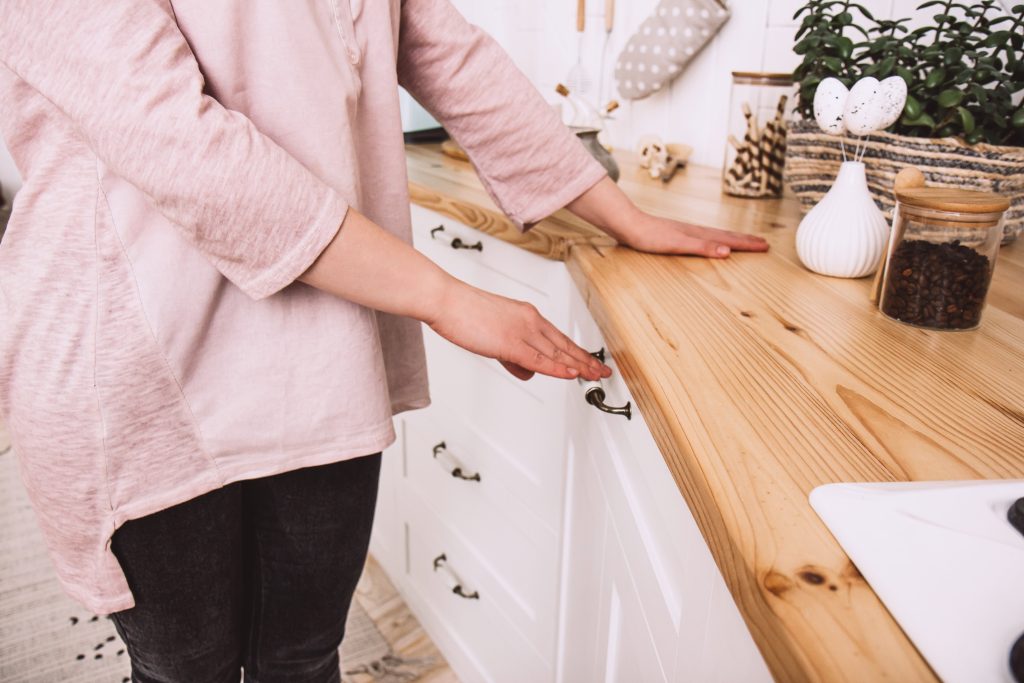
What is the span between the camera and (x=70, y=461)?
2.03ft

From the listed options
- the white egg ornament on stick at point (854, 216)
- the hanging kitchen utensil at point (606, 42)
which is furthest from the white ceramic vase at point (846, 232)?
the hanging kitchen utensil at point (606, 42)

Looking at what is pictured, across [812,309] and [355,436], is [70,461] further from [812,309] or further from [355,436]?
[812,309]

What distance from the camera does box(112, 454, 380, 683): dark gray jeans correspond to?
69 cm

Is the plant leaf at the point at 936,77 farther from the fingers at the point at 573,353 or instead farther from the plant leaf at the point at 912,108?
the fingers at the point at 573,353

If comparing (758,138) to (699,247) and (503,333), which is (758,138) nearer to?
(699,247)

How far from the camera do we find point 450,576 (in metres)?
1.48

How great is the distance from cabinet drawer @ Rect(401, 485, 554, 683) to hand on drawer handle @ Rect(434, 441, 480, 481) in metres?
0.15

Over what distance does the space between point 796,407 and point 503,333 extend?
0.82ft

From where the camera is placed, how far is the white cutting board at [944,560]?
0.30 m

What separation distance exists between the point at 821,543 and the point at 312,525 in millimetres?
552

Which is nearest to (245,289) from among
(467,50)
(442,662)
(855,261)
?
(467,50)

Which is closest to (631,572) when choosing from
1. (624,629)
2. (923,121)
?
(624,629)

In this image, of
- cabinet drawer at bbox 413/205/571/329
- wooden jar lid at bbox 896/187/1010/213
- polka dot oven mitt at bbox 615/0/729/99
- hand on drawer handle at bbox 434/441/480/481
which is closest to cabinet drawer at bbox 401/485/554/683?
hand on drawer handle at bbox 434/441/480/481

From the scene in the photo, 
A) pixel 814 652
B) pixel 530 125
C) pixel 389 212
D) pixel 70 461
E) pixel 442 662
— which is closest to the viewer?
pixel 814 652
